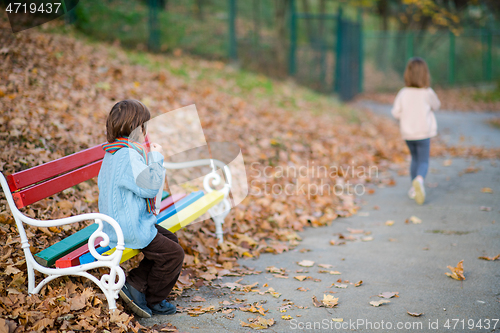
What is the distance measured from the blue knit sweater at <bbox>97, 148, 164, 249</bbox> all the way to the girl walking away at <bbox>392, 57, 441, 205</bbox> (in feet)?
13.0

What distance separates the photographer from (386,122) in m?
12.8

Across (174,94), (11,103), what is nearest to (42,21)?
(174,94)

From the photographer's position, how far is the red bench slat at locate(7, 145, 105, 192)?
114 inches

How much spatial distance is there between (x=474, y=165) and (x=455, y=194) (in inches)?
79.6

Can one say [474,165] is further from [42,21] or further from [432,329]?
[42,21]

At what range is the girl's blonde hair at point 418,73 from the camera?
5750 mm

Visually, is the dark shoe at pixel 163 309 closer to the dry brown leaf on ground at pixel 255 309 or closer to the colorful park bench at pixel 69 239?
the colorful park bench at pixel 69 239

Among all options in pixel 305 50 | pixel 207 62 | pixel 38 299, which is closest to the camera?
pixel 38 299

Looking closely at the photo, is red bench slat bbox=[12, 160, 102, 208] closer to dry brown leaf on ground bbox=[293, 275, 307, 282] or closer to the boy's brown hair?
the boy's brown hair

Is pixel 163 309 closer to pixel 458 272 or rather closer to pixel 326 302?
pixel 326 302

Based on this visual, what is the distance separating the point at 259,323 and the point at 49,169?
1858mm

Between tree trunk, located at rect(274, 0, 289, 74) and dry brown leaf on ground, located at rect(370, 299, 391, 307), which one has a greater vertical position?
tree trunk, located at rect(274, 0, 289, 74)

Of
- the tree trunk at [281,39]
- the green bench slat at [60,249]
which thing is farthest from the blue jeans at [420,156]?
the tree trunk at [281,39]

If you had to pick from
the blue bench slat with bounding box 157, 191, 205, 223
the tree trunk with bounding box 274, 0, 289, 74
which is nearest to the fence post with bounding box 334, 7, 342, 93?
the tree trunk with bounding box 274, 0, 289, 74
